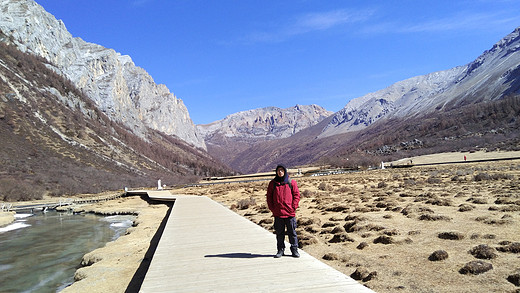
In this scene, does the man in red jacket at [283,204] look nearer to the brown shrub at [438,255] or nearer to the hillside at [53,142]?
the brown shrub at [438,255]

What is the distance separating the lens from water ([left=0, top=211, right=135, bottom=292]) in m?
13.5

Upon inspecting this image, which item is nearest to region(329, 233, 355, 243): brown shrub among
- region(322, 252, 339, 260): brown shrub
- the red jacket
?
region(322, 252, 339, 260): brown shrub

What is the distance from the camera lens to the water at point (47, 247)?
44.3ft

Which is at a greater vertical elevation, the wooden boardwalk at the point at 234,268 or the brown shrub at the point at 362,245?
the wooden boardwalk at the point at 234,268

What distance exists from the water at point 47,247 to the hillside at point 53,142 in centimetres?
2872

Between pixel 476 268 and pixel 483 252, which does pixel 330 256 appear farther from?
pixel 483 252

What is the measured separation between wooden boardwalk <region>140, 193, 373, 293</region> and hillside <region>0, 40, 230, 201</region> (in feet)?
174

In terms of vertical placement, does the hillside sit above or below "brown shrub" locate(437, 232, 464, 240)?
above

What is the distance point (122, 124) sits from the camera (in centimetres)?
15650

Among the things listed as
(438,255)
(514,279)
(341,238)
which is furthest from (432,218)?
(514,279)

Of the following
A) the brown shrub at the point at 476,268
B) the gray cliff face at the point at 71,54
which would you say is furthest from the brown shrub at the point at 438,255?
the gray cliff face at the point at 71,54

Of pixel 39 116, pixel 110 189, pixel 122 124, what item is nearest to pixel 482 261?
pixel 110 189

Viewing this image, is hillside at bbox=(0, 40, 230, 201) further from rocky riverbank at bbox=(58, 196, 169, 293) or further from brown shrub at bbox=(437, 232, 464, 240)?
brown shrub at bbox=(437, 232, 464, 240)

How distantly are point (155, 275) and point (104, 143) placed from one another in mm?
109034
